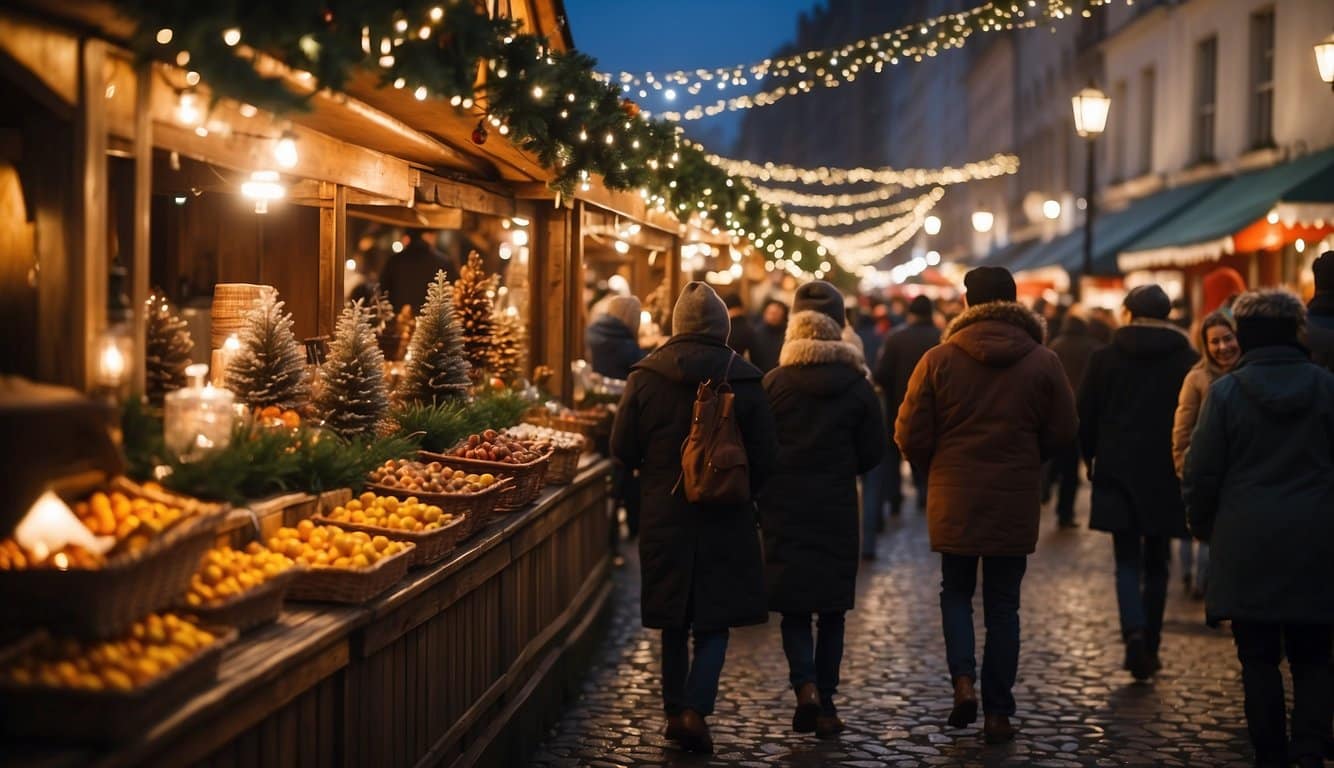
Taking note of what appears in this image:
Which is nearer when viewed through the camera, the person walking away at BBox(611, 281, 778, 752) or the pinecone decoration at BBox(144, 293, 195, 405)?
the pinecone decoration at BBox(144, 293, 195, 405)

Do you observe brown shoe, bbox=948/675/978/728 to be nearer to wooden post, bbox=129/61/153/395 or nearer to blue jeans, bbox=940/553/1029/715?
blue jeans, bbox=940/553/1029/715

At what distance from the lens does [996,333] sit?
8391 mm

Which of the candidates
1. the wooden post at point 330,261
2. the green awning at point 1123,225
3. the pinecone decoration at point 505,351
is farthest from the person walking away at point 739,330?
the green awning at point 1123,225

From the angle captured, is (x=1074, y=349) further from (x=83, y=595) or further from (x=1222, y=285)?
(x=83, y=595)

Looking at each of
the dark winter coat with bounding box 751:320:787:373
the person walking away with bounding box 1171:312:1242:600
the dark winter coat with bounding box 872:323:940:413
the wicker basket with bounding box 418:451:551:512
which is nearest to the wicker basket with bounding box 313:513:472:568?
the wicker basket with bounding box 418:451:551:512

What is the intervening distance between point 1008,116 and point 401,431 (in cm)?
5015

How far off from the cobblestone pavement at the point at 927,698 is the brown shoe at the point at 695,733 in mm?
55

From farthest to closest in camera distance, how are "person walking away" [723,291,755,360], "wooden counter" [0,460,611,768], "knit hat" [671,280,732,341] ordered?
"person walking away" [723,291,755,360]
"knit hat" [671,280,732,341]
"wooden counter" [0,460,611,768]

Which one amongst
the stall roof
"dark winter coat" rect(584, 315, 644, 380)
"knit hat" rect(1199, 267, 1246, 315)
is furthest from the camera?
the stall roof

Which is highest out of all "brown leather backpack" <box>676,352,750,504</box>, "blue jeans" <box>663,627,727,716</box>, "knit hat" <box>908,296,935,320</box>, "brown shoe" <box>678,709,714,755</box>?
"knit hat" <box>908,296,935,320</box>

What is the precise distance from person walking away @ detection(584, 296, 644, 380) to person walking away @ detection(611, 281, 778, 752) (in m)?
5.90

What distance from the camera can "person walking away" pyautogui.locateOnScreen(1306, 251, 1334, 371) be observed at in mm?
9297

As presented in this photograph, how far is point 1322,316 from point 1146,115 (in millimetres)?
26131

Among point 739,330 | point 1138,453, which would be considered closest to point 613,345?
point 739,330
